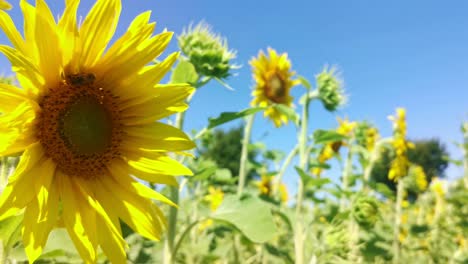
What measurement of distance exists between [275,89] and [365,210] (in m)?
2.09

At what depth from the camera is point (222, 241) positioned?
16.1 ft

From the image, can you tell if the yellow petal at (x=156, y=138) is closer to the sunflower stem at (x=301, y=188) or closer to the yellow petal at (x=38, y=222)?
the yellow petal at (x=38, y=222)

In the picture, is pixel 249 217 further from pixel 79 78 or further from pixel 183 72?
pixel 79 78

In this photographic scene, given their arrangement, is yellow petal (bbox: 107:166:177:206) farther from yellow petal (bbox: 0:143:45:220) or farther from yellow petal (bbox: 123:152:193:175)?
yellow petal (bbox: 0:143:45:220)

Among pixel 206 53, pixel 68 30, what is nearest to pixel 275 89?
pixel 206 53

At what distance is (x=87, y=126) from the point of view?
1.72m

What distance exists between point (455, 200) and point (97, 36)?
14.4 feet

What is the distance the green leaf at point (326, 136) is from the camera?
10.1 ft

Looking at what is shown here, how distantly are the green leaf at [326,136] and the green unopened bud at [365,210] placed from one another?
39cm

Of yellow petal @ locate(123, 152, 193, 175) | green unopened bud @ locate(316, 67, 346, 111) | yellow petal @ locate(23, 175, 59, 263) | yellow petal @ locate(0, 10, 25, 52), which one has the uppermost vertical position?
green unopened bud @ locate(316, 67, 346, 111)

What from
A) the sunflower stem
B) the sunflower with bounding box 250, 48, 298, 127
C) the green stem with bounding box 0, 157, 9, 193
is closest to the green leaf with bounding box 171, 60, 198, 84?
the green stem with bounding box 0, 157, 9, 193

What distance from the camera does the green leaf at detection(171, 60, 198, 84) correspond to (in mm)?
2029

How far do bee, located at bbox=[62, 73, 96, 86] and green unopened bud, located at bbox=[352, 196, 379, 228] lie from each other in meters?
1.95

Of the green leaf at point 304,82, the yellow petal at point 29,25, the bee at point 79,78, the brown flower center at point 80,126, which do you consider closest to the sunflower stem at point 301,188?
the green leaf at point 304,82
